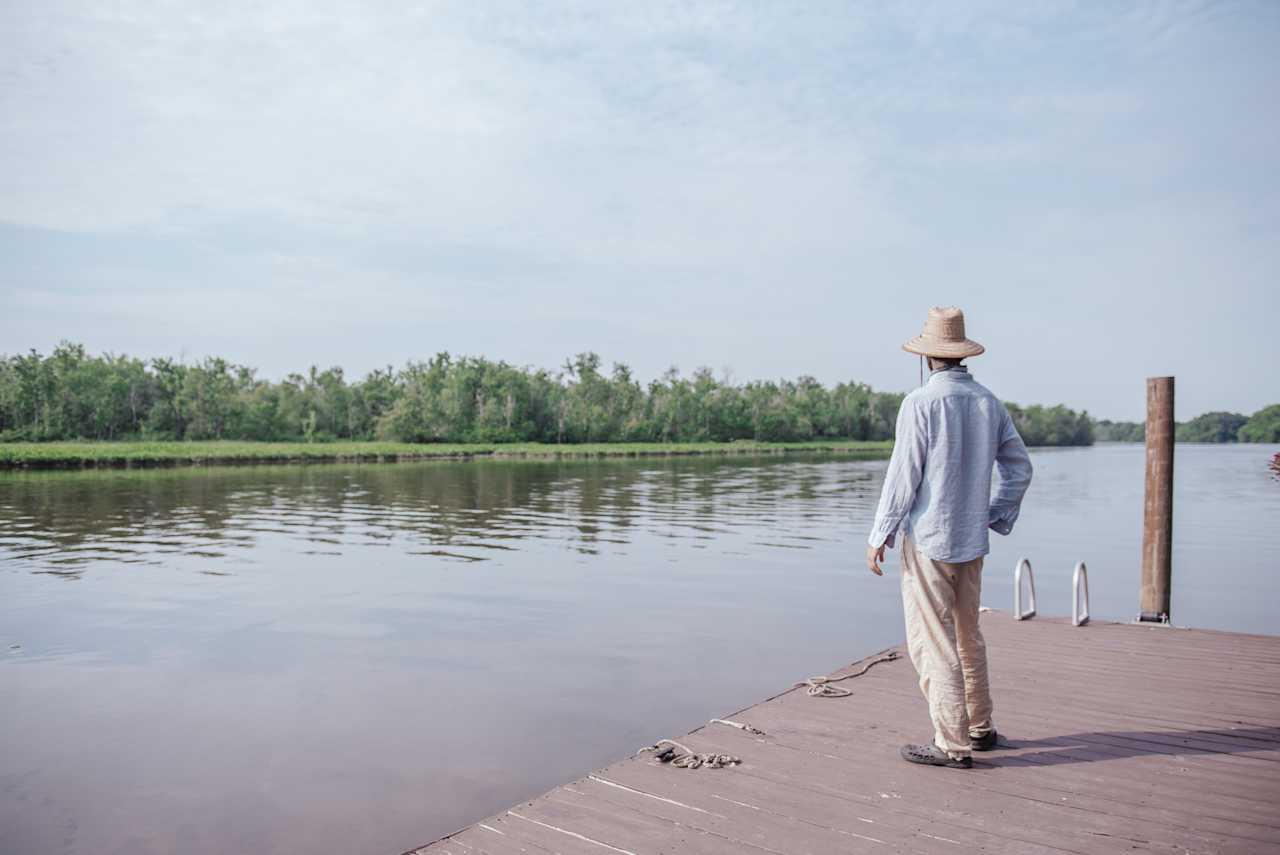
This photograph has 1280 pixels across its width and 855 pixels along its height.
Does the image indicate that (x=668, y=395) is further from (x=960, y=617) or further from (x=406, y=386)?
(x=960, y=617)

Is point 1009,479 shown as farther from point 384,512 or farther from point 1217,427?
point 1217,427

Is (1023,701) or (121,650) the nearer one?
(1023,701)

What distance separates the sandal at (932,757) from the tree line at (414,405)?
78.0 m

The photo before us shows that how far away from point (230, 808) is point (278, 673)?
10.3ft

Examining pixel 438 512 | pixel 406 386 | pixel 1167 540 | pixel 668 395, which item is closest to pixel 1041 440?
pixel 668 395

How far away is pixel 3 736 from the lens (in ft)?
22.1

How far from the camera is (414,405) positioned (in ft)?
270

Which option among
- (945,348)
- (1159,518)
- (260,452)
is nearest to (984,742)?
(945,348)

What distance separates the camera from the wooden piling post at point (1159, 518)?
27.6 ft

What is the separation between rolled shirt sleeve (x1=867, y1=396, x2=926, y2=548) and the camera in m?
4.43

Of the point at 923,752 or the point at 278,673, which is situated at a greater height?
the point at 923,752

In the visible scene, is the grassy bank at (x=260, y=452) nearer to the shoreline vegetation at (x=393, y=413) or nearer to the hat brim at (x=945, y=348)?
the shoreline vegetation at (x=393, y=413)

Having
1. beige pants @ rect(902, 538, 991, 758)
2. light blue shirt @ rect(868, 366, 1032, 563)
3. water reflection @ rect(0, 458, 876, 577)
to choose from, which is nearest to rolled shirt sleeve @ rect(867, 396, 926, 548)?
light blue shirt @ rect(868, 366, 1032, 563)

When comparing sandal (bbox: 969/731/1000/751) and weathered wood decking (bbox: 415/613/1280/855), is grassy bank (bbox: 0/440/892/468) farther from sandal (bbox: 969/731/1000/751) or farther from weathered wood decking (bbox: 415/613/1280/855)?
sandal (bbox: 969/731/1000/751)
